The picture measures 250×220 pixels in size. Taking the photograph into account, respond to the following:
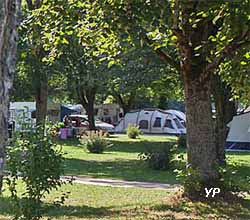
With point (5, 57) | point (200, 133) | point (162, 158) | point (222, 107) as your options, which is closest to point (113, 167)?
point (162, 158)

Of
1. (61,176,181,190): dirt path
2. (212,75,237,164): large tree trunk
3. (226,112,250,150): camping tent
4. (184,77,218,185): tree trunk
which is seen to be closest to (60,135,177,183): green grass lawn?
(61,176,181,190): dirt path

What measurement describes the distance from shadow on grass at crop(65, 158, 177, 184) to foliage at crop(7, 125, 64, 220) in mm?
7919

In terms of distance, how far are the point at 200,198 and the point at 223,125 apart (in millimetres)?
8523

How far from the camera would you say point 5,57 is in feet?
11.6

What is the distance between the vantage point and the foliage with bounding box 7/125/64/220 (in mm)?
6258

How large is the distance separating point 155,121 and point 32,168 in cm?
3831

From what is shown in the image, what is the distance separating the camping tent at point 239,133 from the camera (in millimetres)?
27484

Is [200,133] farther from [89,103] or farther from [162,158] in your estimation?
[89,103]

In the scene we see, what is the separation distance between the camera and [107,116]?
54.0 meters

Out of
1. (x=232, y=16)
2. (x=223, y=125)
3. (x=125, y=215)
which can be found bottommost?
(x=125, y=215)

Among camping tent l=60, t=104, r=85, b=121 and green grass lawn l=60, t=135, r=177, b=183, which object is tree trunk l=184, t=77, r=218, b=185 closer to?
green grass lawn l=60, t=135, r=177, b=183

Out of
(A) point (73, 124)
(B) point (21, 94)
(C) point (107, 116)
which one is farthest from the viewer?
(C) point (107, 116)

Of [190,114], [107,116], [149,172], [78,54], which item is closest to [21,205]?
[190,114]

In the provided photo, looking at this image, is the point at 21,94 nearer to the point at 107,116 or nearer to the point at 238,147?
the point at 238,147
